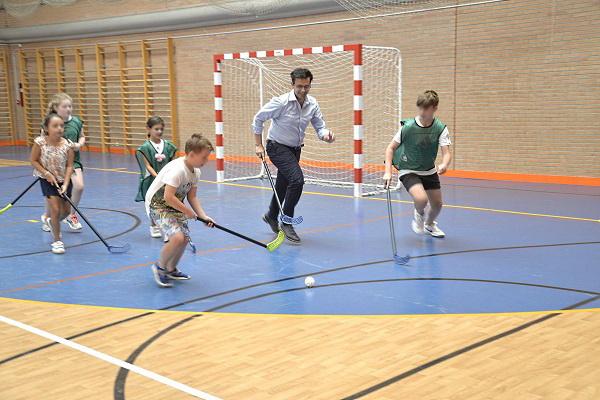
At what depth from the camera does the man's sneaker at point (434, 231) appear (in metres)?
6.29

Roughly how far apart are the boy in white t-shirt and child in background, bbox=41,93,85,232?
175 centimetres

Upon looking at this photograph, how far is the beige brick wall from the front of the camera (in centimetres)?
930

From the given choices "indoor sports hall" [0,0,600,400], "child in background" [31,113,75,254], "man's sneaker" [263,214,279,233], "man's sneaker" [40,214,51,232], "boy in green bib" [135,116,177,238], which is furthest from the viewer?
"man's sneaker" [40,214,51,232]

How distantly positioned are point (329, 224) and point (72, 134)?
283 cm

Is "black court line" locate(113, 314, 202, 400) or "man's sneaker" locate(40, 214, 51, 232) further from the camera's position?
"man's sneaker" locate(40, 214, 51, 232)

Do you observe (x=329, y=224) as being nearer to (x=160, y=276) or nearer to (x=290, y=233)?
(x=290, y=233)

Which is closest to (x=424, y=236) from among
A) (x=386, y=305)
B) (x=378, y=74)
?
Answer: (x=386, y=305)

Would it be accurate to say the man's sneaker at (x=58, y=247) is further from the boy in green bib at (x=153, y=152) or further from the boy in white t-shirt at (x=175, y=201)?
the boy in white t-shirt at (x=175, y=201)

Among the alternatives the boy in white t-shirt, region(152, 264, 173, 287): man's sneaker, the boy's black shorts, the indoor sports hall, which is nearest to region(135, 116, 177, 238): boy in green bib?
the indoor sports hall

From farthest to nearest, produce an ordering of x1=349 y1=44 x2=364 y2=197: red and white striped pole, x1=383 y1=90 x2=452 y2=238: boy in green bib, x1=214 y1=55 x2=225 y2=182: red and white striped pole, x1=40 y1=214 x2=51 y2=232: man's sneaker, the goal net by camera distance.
A: the goal net → x1=214 y1=55 x2=225 y2=182: red and white striped pole → x1=349 y1=44 x2=364 y2=197: red and white striped pole → x1=40 y1=214 x2=51 y2=232: man's sneaker → x1=383 y1=90 x2=452 y2=238: boy in green bib

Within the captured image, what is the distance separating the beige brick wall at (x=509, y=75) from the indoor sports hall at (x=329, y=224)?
1.2 inches

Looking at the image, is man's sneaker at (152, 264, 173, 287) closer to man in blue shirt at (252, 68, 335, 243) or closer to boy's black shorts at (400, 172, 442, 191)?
man in blue shirt at (252, 68, 335, 243)

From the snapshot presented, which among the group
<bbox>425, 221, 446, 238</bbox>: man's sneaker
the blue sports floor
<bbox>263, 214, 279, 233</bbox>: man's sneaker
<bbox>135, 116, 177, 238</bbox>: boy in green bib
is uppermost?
<bbox>135, 116, 177, 238</bbox>: boy in green bib

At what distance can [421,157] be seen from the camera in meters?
6.22
